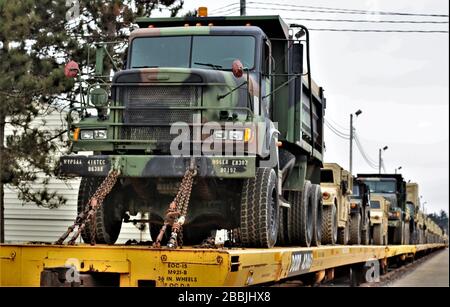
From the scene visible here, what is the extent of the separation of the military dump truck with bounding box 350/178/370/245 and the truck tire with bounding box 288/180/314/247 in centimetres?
Answer: 725

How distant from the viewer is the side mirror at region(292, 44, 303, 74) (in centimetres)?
929

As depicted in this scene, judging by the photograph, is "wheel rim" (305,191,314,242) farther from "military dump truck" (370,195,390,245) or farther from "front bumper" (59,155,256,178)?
"military dump truck" (370,195,390,245)

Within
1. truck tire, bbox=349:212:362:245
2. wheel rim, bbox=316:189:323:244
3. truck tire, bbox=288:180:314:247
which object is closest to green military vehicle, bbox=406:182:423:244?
truck tire, bbox=349:212:362:245

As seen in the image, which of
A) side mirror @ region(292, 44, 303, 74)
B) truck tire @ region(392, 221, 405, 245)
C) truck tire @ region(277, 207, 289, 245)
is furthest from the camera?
truck tire @ region(392, 221, 405, 245)

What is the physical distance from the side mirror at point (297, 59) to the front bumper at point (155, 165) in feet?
6.81

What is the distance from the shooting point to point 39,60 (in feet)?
50.9

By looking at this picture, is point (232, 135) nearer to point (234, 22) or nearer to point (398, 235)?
point (234, 22)

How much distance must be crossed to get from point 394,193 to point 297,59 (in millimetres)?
19978

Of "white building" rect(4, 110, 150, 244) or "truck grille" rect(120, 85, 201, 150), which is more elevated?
"truck grille" rect(120, 85, 201, 150)

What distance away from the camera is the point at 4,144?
16.3 m

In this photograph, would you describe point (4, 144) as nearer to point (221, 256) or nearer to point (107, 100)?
point (107, 100)

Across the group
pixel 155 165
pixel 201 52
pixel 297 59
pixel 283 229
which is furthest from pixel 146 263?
pixel 283 229

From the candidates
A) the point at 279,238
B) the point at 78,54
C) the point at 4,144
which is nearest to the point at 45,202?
the point at 4,144
